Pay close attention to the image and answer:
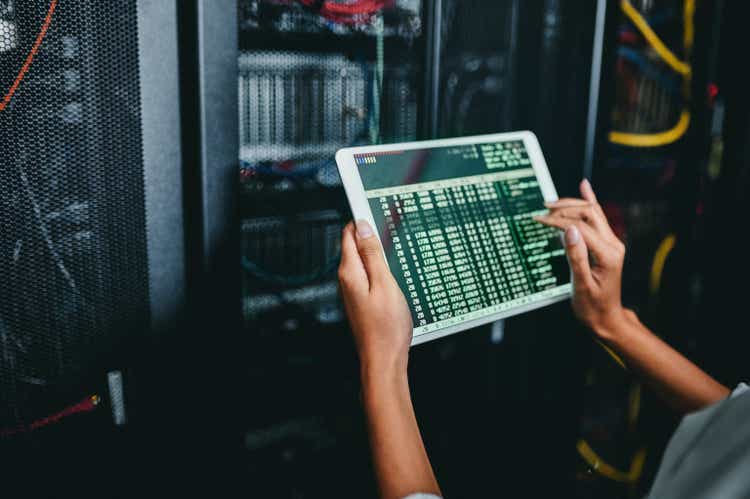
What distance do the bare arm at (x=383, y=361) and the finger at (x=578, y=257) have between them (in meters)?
0.35

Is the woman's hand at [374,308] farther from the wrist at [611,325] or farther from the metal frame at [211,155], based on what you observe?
the wrist at [611,325]

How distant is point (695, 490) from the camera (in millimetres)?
562

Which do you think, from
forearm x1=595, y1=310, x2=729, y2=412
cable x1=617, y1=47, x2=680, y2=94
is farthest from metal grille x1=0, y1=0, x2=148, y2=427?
cable x1=617, y1=47, x2=680, y2=94

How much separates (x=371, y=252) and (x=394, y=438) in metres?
0.22

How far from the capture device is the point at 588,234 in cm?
102

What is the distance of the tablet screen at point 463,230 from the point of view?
0.85 metres

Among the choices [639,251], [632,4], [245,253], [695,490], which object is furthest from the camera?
[639,251]

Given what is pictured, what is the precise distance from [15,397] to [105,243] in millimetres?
205

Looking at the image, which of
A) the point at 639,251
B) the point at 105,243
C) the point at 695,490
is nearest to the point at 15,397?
the point at 105,243

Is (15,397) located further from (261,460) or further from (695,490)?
(695,490)

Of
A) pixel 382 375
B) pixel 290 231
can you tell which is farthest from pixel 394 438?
pixel 290 231

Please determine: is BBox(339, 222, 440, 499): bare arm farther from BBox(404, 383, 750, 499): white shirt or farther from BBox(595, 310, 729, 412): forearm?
BBox(595, 310, 729, 412): forearm

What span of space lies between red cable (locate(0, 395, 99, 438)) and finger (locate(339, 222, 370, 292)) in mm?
350

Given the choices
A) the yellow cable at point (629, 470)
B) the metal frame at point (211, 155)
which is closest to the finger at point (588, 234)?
the metal frame at point (211, 155)
